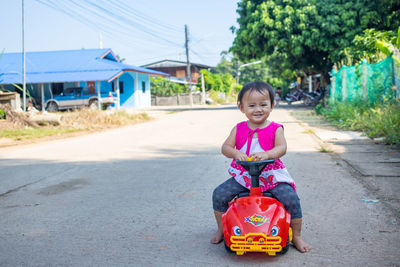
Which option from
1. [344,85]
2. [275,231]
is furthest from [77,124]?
[275,231]

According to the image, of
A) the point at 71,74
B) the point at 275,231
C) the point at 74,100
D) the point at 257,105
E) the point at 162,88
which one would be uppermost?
the point at 162,88

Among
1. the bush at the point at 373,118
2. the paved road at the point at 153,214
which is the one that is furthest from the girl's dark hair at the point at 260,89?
the bush at the point at 373,118

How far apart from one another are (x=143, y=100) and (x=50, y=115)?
882 inches

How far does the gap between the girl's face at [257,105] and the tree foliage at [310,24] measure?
17.8 meters

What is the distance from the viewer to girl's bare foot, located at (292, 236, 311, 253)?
2814mm

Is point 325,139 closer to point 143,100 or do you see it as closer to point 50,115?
point 50,115

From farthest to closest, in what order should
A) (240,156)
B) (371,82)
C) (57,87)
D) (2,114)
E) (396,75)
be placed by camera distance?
(57,87)
(2,114)
(371,82)
(396,75)
(240,156)

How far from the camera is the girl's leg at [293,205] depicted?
9.16 ft

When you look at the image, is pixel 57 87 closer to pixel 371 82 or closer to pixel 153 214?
pixel 371 82

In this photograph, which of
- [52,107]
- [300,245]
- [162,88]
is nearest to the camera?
[300,245]

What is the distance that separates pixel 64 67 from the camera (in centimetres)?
2933

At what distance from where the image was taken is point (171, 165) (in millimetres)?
6441

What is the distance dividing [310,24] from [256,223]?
2079 cm

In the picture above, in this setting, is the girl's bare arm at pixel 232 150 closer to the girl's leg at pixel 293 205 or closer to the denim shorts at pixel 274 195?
the denim shorts at pixel 274 195
